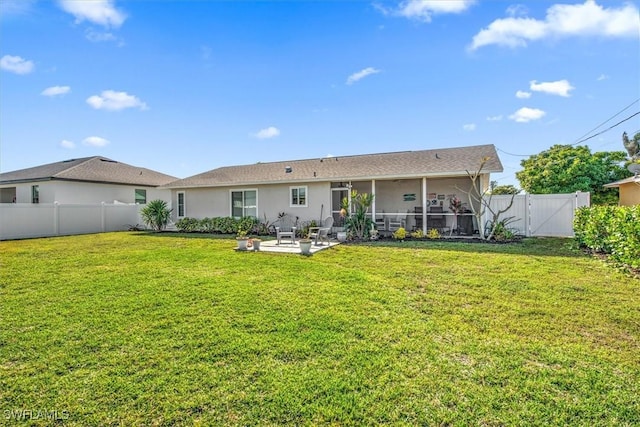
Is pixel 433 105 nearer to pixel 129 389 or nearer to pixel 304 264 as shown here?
pixel 304 264

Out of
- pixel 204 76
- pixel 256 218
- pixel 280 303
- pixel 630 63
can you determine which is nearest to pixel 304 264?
pixel 280 303

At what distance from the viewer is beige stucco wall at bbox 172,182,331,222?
1423 centimetres

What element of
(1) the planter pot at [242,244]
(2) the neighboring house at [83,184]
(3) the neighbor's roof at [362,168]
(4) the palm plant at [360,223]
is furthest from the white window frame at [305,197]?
(2) the neighboring house at [83,184]

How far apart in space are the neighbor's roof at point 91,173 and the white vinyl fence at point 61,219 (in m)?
2.51

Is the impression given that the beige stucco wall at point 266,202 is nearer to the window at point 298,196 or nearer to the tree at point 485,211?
the window at point 298,196

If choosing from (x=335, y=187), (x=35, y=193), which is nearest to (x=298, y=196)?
(x=335, y=187)

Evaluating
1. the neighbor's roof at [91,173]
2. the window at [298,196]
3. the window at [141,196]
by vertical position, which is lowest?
the window at [298,196]

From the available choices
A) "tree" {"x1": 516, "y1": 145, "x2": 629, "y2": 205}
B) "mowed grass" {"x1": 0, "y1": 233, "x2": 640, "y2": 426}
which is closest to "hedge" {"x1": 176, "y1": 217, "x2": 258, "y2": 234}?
"mowed grass" {"x1": 0, "y1": 233, "x2": 640, "y2": 426}

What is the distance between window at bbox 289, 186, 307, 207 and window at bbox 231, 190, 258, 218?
6.48 feet

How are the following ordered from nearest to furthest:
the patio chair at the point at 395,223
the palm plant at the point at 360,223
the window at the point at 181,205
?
the palm plant at the point at 360,223 < the patio chair at the point at 395,223 < the window at the point at 181,205

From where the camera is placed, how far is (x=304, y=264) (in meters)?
7.52

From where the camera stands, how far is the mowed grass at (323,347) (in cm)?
243

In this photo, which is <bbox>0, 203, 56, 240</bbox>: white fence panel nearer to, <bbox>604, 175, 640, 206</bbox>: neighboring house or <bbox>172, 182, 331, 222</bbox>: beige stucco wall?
<bbox>172, 182, 331, 222</bbox>: beige stucco wall

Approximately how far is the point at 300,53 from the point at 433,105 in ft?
23.3
